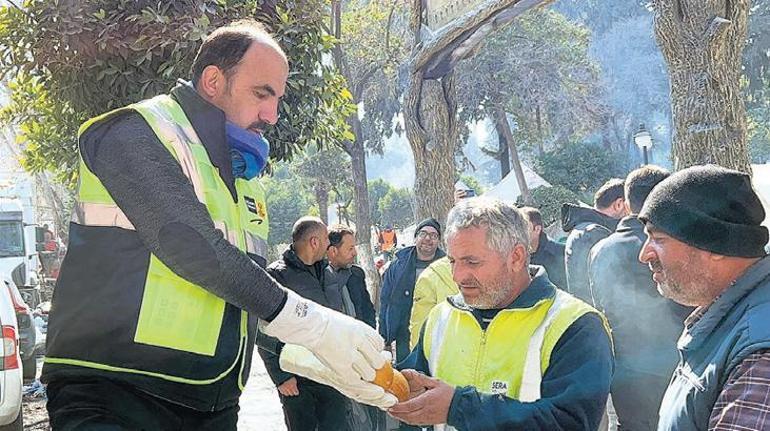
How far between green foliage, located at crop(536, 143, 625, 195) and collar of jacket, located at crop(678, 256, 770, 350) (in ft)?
86.1

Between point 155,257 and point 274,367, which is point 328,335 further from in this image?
point 274,367

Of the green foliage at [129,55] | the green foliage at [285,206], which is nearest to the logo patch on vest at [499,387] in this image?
the green foliage at [129,55]

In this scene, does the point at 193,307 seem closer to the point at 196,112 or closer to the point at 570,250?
the point at 196,112

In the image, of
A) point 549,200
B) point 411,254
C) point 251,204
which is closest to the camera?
point 251,204

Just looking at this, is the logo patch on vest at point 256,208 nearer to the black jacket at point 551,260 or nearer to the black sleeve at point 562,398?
the black sleeve at point 562,398

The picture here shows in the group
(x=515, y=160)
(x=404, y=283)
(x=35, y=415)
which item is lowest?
(x=35, y=415)

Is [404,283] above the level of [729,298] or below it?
below

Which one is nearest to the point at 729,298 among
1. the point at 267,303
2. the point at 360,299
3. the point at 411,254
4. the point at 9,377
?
the point at 267,303

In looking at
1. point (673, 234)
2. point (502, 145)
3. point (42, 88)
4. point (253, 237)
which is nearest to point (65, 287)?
point (253, 237)

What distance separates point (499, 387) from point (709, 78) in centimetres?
311

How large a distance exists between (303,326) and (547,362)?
82cm

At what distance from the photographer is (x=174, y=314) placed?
2.23m

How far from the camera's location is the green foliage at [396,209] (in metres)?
47.8

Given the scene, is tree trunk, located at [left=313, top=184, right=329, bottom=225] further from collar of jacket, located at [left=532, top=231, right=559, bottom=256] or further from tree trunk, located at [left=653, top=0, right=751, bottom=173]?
tree trunk, located at [left=653, top=0, right=751, bottom=173]
